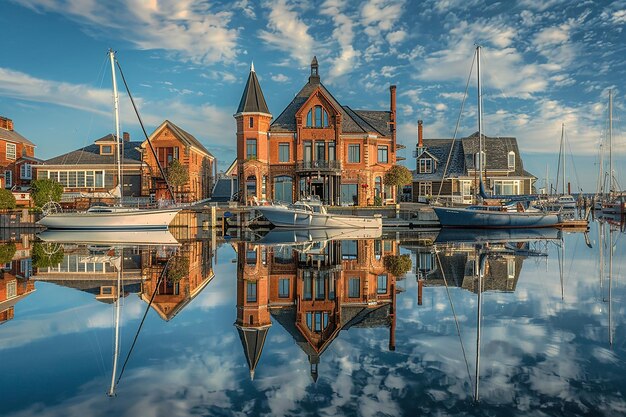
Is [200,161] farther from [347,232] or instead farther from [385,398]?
[385,398]

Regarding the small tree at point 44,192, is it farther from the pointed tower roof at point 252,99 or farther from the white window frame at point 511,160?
the white window frame at point 511,160

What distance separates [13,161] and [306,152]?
3632 centimetres

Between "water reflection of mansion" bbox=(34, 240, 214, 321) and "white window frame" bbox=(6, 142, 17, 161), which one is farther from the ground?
"white window frame" bbox=(6, 142, 17, 161)

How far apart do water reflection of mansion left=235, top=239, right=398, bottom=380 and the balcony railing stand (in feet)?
75.1

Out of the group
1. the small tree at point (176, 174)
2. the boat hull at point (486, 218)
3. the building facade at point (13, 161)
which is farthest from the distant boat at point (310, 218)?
the building facade at point (13, 161)

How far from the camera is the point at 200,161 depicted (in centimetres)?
5662

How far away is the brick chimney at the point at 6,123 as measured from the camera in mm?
59031

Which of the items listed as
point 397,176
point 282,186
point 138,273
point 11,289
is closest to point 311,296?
point 138,273

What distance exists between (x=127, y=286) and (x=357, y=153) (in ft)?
117

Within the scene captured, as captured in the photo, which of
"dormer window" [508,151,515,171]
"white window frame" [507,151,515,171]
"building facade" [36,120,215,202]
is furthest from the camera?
"white window frame" [507,151,515,171]

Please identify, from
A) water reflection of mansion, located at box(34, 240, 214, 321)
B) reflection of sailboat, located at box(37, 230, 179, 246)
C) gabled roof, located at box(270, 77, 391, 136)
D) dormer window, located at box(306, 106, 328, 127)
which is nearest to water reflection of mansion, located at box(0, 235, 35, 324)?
water reflection of mansion, located at box(34, 240, 214, 321)

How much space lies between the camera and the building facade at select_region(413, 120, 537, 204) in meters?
58.8

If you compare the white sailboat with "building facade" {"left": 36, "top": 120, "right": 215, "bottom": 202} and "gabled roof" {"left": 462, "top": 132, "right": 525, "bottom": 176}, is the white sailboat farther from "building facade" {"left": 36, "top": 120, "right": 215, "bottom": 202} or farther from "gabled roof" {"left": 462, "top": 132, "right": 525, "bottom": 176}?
"gabled roof" {"left": 462, "top": 132, "right": 525, "bottom": 176}

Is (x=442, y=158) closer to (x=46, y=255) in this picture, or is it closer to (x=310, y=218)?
(x=310, y=218)
